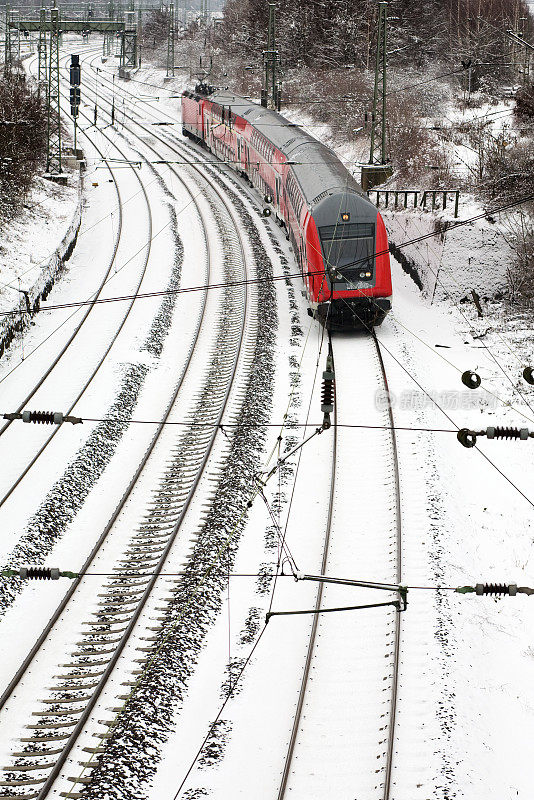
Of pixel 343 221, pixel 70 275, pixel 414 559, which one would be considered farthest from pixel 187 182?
pixel 414 559

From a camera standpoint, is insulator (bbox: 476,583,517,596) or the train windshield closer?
insulator (bbox: 476,583,517,596)

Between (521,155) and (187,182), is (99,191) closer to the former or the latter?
(187,182)

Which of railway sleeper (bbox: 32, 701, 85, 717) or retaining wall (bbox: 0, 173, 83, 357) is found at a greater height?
retaining wall (bbox: 0, 173, 83, 357)

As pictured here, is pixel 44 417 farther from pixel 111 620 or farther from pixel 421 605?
pixel 421 605

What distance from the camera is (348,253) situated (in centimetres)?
2325

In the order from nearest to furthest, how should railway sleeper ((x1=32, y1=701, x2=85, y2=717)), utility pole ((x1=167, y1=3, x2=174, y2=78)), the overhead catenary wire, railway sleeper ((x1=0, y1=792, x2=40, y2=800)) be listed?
railway sleeper ((x1=0, y1=792, x2=40, y2=800)) < railway sleeper ((x1=32, y1=701, x2=85, y2=717)) < the overhead catenary wire < utility pole ((x1=167, y1=3, x2=174, y2=78))

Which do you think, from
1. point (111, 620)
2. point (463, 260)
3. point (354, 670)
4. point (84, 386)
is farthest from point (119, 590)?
point (463, 260)

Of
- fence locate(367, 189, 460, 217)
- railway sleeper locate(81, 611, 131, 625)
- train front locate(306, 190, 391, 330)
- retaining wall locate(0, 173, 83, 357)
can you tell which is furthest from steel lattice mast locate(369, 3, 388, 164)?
railway sleeper locate(81, 611, 131, 625)

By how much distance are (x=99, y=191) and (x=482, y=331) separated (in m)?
21.2

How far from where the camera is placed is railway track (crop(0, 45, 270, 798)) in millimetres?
11000

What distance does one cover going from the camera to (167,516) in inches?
623

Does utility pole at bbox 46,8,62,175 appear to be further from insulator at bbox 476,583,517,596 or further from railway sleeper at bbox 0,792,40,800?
insulator at bbox 476,583,517,596

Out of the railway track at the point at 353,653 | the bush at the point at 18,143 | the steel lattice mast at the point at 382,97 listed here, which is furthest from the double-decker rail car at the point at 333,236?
the bush at the point at 18,143

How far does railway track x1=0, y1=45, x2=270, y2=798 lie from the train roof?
194 inches
